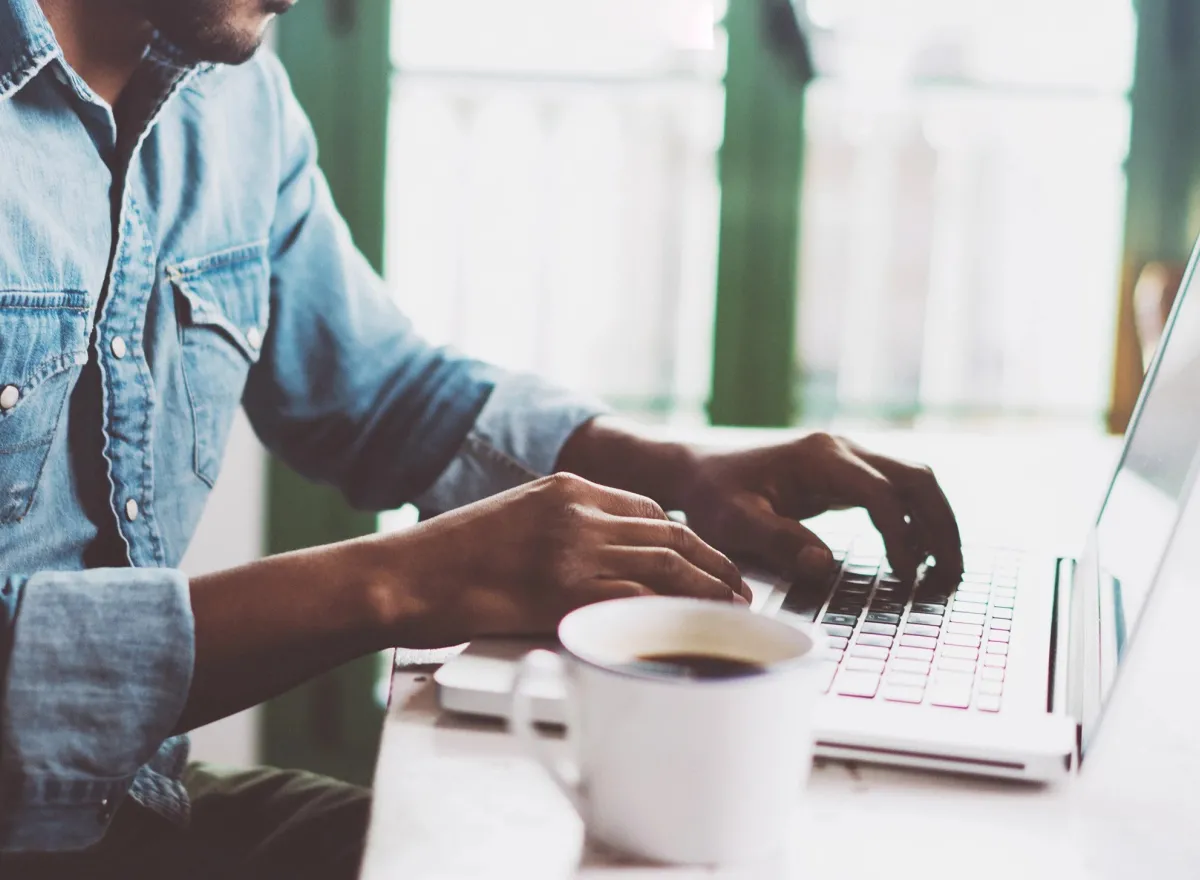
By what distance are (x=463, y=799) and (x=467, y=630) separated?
4.9 inches

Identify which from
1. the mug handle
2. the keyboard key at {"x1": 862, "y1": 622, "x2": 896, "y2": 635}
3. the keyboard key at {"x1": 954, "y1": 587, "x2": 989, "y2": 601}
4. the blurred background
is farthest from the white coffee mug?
the blurred background

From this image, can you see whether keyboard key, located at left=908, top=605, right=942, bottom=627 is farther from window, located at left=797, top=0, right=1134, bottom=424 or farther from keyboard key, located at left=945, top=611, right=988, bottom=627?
window, located at left=797, top=0, right=1134, bottom=424

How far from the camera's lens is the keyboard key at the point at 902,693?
1.68 ft

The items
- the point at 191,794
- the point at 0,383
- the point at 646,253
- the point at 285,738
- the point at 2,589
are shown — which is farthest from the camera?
the point at 646,253

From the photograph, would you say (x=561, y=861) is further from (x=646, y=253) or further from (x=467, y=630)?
(x=646, y=253)

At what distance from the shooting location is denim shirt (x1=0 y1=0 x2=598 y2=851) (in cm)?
50

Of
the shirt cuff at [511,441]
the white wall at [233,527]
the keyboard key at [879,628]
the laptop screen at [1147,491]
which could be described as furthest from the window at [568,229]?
the keyboard key at [879,628]

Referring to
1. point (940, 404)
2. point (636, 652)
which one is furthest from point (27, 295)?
point (940, 404)

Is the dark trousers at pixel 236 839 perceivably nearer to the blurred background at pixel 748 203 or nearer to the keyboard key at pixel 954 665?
the keyboard key at pixel 954 665

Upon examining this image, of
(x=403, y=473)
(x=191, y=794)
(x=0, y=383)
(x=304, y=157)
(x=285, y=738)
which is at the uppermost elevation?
(x=304, y=157)

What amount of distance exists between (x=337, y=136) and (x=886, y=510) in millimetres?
1259

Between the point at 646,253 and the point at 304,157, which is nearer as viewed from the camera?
the point at 304,157

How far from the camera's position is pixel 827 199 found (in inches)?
Answer: 75.8

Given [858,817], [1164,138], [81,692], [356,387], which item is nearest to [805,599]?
[858,817]
